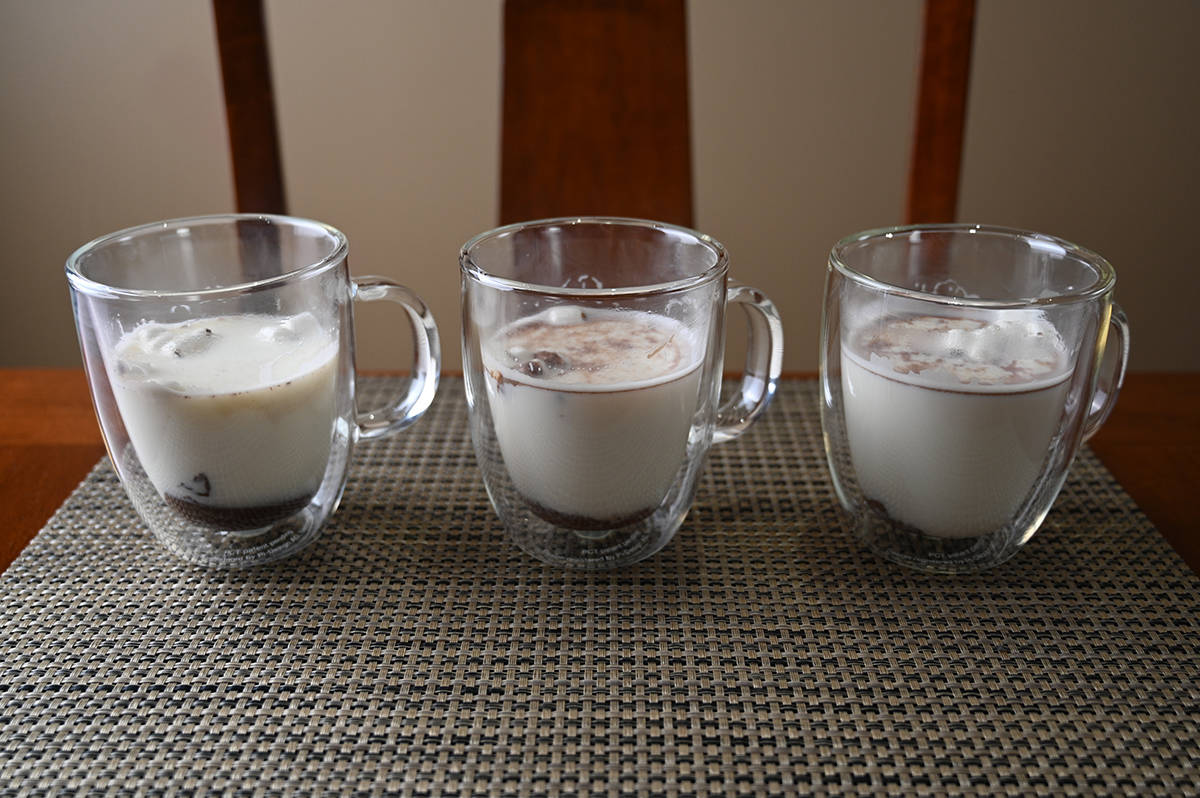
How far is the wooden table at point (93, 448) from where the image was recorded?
68 centimetres

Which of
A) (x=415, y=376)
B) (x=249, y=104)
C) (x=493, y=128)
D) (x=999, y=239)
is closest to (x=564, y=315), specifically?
(x=415, y=376)

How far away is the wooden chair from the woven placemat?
0.39 meters

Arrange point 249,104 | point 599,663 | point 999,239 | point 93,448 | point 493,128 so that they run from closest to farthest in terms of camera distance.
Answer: point 599,663 → point 999,239 → point 93,448 → point 249,104 → point 493,128

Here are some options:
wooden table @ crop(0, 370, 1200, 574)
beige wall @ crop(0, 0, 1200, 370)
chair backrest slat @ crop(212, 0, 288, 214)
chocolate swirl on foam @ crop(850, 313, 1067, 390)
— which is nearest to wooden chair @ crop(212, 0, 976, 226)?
chair backrest slat @ crop(212, 0, 288, 214)

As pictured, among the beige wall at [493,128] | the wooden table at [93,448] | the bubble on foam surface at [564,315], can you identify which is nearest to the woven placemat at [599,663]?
the wooden table at [93,448]

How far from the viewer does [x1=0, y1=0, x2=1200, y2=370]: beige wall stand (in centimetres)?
178

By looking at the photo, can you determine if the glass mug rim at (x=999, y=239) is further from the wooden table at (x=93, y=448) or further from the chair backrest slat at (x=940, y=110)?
the chair backrest slat at (x=940, y=110)

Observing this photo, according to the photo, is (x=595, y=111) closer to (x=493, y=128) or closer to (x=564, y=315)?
(x=564, y=315)

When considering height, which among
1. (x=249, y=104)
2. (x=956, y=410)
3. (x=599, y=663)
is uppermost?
(x=249, y=104)

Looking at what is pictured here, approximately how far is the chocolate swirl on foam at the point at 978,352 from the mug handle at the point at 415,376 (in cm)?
27

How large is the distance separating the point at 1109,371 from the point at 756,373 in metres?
0.20

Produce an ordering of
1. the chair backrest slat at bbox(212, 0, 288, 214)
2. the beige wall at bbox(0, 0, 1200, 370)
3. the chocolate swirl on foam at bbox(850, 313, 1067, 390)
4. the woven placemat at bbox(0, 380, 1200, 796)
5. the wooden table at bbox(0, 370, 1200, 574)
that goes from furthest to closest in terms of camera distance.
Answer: the beige wall at bbox(0, 0, 1200, 370)
the chair backrest slat at bbox(212, 0, 288, 214)
the wooden table at bbox(0, 370, 1200, 574)
the chocolate swirl on foam at bbox(850, 313, 1067, 390)
the woven placemat at bbox(0, 380, 1200, 796)

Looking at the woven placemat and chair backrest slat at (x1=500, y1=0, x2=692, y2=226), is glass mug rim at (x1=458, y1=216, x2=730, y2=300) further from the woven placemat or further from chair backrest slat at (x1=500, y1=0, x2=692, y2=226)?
chair backrest slat at (x1=500, y1=0, x2=692, y2=226)

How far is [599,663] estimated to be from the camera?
0.54 meters
